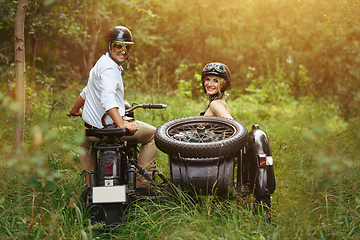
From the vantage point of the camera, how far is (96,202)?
2.77 m

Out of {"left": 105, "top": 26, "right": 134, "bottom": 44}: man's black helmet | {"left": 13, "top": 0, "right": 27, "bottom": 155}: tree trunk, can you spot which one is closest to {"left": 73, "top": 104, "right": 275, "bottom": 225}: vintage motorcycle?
{"left": 105, "top": 26, "right": 134, "bottom": 44}: man's black helmet

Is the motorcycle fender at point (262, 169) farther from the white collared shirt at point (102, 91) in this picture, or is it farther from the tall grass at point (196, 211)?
the white collared shirt at point (102, 91)

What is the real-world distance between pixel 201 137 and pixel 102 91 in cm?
103

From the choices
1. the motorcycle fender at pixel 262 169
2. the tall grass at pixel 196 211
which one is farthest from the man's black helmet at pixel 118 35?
the motorcycle fender at pixel 262 169

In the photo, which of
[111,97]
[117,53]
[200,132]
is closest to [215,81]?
[200,132]

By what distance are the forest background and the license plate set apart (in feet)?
0.74

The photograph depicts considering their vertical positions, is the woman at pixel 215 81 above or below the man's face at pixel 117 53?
below

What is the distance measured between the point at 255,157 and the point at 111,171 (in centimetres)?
137

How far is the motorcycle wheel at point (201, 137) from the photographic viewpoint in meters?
2.75

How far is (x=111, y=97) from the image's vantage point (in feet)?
9.60

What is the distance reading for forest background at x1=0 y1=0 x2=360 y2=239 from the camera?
2619 millimetres

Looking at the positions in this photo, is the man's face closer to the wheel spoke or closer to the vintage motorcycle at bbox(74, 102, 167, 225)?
the vintage motorcycle at bbox(74, 102, 167, 225)

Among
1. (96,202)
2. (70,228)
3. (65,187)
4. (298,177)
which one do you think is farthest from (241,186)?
(65,187)

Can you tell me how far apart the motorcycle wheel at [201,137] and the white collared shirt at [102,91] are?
1.75ft
